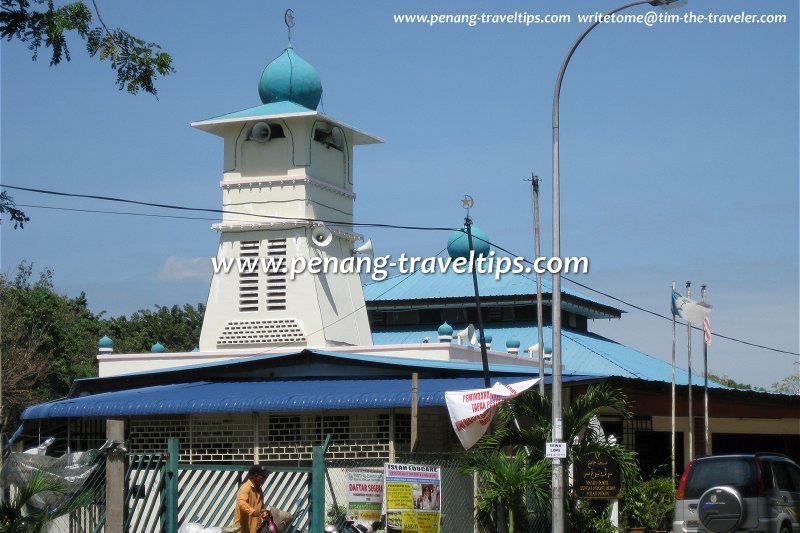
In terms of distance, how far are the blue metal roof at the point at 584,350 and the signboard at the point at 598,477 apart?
49.9ft

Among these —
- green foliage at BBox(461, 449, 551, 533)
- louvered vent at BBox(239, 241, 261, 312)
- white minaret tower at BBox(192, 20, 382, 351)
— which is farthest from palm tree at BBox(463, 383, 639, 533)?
louvered vent at BBox(239, 241, 261, 312)

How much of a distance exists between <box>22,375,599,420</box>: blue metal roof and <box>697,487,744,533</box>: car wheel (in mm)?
4814

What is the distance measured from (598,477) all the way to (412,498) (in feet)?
13.2

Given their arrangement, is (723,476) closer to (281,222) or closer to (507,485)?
(507,485)

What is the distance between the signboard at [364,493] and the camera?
19812mm

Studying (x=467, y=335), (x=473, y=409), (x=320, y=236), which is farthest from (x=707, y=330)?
(x=473, y=409)

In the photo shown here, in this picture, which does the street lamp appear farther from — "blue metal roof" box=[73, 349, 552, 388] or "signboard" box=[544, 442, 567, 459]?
"blue metal roof" box=[73, 349, 552, 388]

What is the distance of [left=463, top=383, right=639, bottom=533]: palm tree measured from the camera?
834 inches

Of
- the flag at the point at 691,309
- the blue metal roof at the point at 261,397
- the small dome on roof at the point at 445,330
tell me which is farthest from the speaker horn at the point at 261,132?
the flag at the point at 691,309

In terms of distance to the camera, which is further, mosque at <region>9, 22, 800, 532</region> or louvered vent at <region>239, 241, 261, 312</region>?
louvered vent at <region>239, 241, 261, 312</region>

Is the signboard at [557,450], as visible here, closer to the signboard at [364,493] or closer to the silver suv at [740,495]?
the silver suv at [740,495]

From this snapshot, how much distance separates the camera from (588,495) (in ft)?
71.5

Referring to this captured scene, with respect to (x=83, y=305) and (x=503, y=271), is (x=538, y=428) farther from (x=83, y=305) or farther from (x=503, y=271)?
(x=83, y=305)

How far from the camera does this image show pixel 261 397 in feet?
82.9
